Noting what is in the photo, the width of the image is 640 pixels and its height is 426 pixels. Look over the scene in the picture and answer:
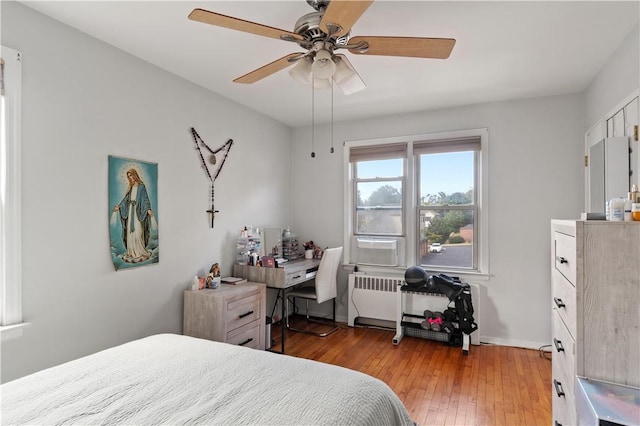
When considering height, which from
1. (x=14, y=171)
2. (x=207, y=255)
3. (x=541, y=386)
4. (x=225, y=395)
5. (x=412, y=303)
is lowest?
(x=541, y=386)

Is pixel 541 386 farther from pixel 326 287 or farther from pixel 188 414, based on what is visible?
pixel 188 414

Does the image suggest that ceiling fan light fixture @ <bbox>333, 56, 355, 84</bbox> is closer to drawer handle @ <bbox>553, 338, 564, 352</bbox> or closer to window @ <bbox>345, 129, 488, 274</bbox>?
drawer handle @ <bbox>553, 338, 564, 352</bbox>

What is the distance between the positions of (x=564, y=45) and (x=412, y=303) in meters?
2.81

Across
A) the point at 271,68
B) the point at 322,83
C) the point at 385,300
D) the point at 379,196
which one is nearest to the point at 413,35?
the point at 322,83

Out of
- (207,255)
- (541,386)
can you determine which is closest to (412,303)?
(541,386)

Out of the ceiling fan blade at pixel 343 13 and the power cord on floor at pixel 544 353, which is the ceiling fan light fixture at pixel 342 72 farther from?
the power cord on floor at pixel 544 353

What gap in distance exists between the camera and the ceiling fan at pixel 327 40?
151cm

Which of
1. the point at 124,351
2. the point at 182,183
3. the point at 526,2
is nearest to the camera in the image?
the point at 124,351

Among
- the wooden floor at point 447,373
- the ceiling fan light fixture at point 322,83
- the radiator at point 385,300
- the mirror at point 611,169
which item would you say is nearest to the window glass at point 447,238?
the radiator at point 385,300

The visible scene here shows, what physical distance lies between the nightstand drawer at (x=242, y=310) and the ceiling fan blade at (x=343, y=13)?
2209 mm

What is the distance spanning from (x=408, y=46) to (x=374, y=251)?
2867 mm

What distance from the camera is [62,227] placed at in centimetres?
216

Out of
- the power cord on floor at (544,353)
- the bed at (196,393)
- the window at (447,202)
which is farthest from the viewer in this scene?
the window at (447,202)

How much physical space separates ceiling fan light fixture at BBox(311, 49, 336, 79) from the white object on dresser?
6.30 feet
